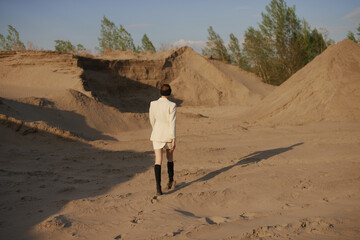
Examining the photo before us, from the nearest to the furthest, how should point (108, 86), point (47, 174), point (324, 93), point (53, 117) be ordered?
point (47, 174), point (324, 93), point (53, 117), point (108, 86)

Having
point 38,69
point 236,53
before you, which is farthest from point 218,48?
point 38,69

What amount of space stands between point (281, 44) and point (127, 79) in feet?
43.1

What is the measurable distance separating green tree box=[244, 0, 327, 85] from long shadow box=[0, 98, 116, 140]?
18.8 meters

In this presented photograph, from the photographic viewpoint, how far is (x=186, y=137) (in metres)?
7.98

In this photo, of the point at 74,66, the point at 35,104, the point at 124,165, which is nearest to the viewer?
the point at 124,165

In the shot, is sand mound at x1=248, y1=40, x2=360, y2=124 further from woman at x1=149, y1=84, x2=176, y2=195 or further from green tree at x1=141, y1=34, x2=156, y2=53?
green tree at x1=141, y1=34, x2=156, y2=53

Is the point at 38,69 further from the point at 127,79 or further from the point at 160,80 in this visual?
the point at 160,80

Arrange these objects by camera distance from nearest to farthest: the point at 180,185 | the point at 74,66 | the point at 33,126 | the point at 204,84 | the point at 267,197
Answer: the point at 267,197
the point at 180,185
the point at 33,126
the point at 74,66
the point at 204,84

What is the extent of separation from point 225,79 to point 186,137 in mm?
13305

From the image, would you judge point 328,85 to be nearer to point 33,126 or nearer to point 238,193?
point 238,193

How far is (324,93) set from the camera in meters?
8.80

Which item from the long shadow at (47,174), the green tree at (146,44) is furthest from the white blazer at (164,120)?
the green tree at (146,44)

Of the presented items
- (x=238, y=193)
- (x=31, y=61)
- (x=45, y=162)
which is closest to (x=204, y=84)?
(x=31, y=61)

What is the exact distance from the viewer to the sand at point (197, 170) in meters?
2.71
